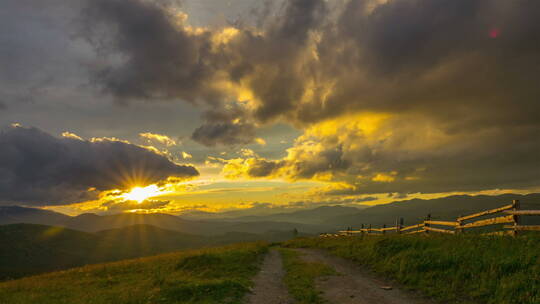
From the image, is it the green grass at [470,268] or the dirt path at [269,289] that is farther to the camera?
the dirt path at [269,289]

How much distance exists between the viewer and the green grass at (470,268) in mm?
10234

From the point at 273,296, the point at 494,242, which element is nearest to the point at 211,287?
the point at 273,296

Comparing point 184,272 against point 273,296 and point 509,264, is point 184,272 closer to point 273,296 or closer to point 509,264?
point 273,296

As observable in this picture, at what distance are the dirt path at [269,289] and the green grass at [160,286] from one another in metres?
0.52

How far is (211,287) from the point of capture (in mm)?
14000

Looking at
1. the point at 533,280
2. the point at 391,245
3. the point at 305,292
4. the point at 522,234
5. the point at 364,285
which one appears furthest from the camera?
the point at 391,245

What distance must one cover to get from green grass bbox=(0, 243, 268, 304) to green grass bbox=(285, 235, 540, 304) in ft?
26.3

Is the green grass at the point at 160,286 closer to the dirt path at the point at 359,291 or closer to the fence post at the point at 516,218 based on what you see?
the dirt path at the point at 359,291

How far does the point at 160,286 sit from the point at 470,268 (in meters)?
14.8

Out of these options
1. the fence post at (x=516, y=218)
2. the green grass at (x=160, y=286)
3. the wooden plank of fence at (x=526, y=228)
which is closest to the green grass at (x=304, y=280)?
the green grass at (x=160, y=286)

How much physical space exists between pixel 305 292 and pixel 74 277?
21.6m

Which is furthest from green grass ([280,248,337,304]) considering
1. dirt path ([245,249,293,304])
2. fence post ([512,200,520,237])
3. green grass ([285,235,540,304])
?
fence post ([512,200,520,237])

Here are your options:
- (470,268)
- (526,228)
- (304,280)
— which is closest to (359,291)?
(304,280)

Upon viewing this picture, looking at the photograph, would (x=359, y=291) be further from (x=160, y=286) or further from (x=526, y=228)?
→ (x=160, y=286)
